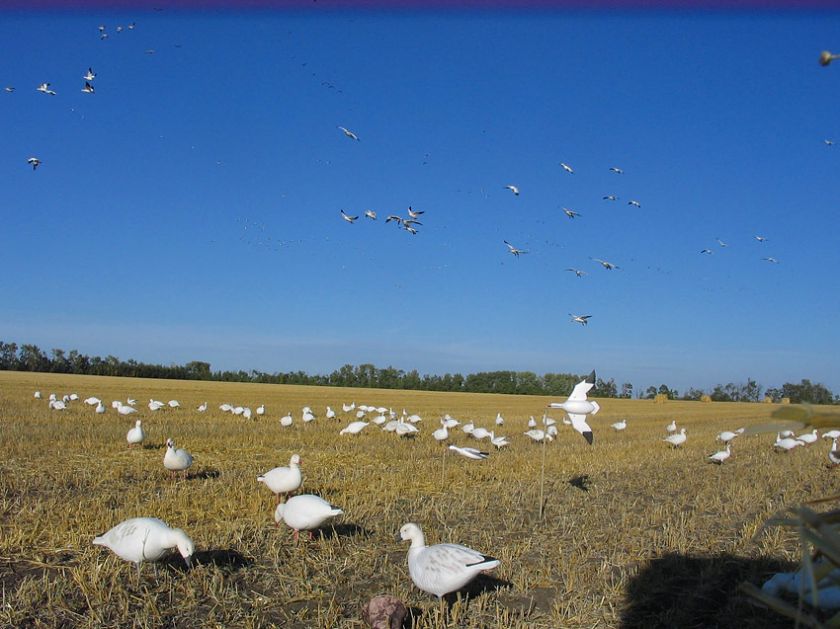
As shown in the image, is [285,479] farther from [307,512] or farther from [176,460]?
[176,460]

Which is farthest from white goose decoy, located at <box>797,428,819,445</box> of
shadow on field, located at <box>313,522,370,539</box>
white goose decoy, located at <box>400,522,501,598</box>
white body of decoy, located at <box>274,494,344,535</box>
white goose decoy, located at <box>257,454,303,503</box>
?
white goose decoy, located at <box>400,522,501,598</box>

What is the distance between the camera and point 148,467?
442 inches

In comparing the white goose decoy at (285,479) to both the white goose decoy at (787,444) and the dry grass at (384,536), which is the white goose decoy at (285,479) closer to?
the dry grass at (384,536)

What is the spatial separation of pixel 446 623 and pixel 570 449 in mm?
12129

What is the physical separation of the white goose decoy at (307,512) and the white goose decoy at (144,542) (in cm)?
122

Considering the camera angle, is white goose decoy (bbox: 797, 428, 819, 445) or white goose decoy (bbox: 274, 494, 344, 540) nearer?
white goose decoy (bbox: 274, 494, 344, 540)

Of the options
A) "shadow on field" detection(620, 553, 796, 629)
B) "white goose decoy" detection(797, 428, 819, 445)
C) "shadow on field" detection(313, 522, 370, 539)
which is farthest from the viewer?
"white goose decoy" detection(797, 428, 819, 445)

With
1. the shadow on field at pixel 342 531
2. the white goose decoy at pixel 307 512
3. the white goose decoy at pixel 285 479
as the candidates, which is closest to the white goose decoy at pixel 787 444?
the shadow on field at pixel 342 531

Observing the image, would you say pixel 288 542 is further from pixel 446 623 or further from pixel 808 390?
pixel 808 390

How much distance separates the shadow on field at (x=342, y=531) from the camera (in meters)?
7.05

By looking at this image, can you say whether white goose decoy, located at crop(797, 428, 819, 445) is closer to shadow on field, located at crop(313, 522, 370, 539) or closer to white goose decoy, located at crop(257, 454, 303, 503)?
shadow on field, located at crop(313, 522, 370, 539)

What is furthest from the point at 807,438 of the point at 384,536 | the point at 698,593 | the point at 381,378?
the point at 381,378

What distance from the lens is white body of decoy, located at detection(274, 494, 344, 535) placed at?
6.38 meters

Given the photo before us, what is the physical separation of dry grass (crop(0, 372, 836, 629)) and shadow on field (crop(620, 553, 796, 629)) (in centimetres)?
2
